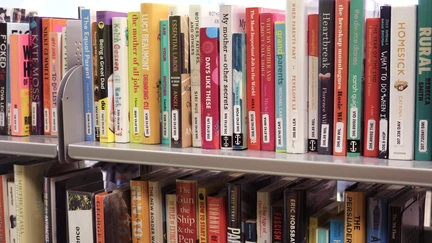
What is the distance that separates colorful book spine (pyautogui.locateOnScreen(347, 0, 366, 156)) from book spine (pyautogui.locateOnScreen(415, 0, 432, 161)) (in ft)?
0.33

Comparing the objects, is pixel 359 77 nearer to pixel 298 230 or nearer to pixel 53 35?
Answer: pixel 298 230

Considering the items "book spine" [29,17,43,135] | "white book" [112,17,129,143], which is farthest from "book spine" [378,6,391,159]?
"book spine" [29,17,43,135]

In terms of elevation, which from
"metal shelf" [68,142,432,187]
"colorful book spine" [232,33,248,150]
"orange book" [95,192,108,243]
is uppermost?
"colorful book spine" [232,33,248,150]

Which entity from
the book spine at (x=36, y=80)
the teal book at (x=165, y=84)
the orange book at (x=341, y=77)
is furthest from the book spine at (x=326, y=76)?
the book spine at (x=36, y=80)

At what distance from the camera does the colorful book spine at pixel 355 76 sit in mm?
1070

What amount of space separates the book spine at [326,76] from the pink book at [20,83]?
0.77 meters

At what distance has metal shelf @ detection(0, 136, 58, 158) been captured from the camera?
1337mm

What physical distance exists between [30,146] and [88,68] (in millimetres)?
226

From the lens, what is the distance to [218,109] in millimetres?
1219

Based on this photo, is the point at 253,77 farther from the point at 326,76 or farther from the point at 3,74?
the point at 3,74

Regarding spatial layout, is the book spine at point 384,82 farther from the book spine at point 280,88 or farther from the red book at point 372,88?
the book spine at point 280,88

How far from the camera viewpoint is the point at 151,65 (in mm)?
1281

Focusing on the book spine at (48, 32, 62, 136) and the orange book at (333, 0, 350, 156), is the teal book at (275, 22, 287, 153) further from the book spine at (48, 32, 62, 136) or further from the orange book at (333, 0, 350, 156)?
the book spine at (48, 32, 62, 136)

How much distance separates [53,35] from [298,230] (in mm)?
765
